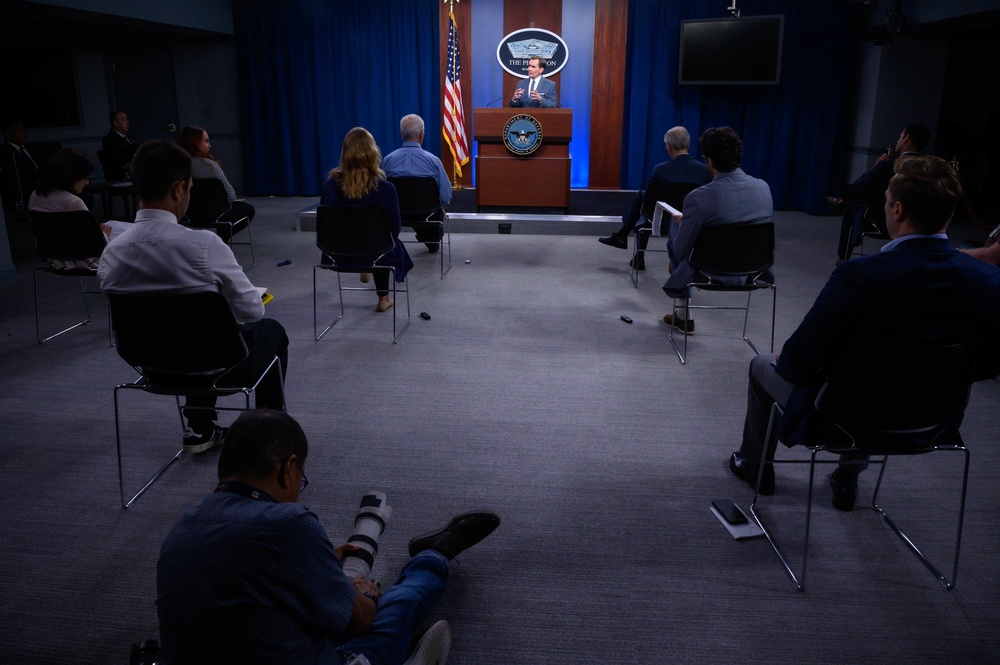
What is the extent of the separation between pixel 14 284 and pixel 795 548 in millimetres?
5964

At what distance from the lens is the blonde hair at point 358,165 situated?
424cm

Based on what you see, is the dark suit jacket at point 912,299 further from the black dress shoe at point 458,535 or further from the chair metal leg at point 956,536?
the black dress shoe at point 458,535

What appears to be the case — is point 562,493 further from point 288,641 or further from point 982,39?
point 982,39

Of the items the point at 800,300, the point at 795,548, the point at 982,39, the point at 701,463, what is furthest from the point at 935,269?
the point at 982,39

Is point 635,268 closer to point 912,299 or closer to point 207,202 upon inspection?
point 207,202

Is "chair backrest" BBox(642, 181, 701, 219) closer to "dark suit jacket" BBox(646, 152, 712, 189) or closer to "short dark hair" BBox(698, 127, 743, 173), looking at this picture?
"dark suit jacket" BBox(646, 152, 712, 189)

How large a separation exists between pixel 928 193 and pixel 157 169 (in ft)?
7.52

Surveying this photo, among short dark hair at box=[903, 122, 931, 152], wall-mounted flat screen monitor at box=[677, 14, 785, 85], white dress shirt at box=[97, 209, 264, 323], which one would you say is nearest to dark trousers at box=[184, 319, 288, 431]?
white dress shirt at box=[97, 209, 264, 323]

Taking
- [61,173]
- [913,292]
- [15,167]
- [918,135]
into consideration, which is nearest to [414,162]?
[61,173]

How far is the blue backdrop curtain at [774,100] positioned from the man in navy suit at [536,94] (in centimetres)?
141

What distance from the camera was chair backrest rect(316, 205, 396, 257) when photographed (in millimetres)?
4152

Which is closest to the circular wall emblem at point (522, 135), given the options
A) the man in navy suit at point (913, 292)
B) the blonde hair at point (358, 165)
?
the blonde hair at point (358, 165)

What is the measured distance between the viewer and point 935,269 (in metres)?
1.89

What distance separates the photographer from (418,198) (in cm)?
546
